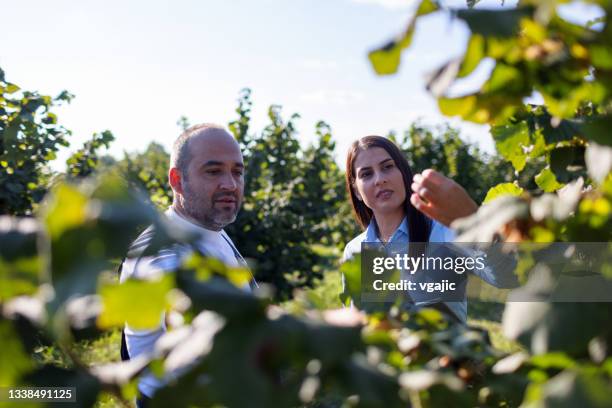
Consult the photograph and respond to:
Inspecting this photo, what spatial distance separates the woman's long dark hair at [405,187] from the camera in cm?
339

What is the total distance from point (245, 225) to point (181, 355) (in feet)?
27.2

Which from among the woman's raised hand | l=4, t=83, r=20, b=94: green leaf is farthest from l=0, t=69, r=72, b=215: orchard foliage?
the woman's raised hand

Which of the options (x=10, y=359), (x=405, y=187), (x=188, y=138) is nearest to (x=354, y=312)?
(x=10, y=359)

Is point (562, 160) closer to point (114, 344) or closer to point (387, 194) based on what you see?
point (387, 194)

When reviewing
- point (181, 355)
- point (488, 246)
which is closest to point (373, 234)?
point (488, 246)

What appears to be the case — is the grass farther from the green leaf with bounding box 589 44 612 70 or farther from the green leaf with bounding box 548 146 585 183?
the green leaf with bounding box 589 44 612 70

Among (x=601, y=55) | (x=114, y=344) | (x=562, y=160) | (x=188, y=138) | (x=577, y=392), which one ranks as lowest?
(x=114, y=344)

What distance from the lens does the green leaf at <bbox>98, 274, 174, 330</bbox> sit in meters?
0.58

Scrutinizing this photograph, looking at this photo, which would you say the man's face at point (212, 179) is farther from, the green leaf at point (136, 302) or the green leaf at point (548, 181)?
the green leaf at point (136, 302)

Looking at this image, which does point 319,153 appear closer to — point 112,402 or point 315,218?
point 315,218

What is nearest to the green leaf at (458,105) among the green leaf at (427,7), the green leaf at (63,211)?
the green leaf at (427,7)

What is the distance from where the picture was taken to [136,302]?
0.59 m

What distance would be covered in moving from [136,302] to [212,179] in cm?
266

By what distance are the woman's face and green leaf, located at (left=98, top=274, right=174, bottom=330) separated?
295 cm
